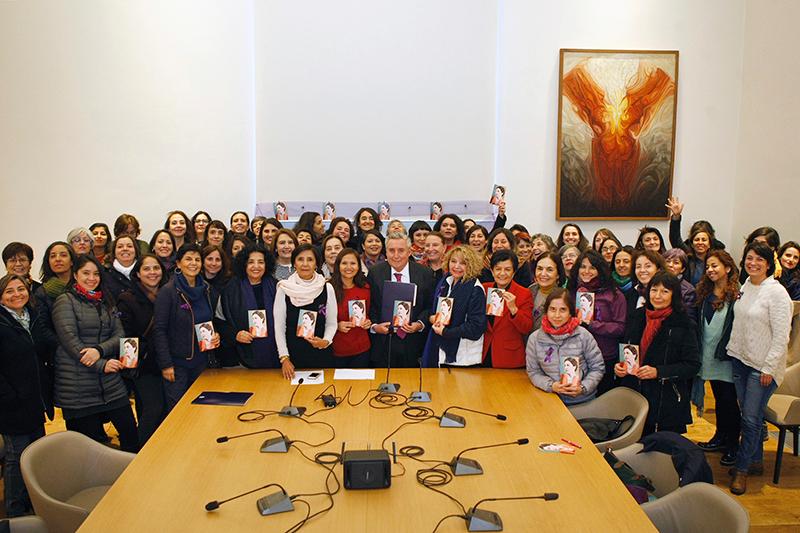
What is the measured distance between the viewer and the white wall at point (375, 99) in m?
8.59

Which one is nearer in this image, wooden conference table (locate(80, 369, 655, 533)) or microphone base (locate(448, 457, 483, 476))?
wooden conference table (locate(80, 369, 655, 533))

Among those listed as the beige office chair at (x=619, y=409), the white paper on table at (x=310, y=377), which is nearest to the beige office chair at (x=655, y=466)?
the beige office chair at (x=619, y=409)

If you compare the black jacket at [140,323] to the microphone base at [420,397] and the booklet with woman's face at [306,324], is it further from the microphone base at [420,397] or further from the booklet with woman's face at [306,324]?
the microphone base at [420,397]

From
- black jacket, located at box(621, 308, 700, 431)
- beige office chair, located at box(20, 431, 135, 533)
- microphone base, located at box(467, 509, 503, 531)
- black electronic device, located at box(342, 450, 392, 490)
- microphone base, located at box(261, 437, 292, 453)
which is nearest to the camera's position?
microphone base, located at box(467, 509, 503, 531)

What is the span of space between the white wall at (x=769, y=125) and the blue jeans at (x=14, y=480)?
791cm

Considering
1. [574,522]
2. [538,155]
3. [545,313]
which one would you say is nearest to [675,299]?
[545,313]

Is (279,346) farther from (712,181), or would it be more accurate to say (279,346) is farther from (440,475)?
(712,181)

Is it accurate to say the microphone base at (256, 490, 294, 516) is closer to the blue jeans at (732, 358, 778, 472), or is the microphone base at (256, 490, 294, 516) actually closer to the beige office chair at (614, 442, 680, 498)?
the beige office chair at (614, 442, 680, 498)

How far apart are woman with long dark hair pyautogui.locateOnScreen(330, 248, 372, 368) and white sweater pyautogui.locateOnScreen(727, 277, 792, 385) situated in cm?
254

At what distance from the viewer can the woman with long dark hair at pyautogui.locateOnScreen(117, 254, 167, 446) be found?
424 centimetres

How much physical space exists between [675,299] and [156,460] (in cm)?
317

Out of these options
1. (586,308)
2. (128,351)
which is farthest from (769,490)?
(128,351)

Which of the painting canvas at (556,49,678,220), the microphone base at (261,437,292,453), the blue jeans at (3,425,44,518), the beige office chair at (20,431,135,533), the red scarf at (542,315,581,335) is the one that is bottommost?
the blue jeans at (3,425,44,518)

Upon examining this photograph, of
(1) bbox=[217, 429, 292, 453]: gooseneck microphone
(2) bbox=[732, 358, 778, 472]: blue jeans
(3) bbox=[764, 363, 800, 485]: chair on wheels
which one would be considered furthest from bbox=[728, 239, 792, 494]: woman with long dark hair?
(1) bbox=[217, 429, 292, 453]: gooseneck microphone
